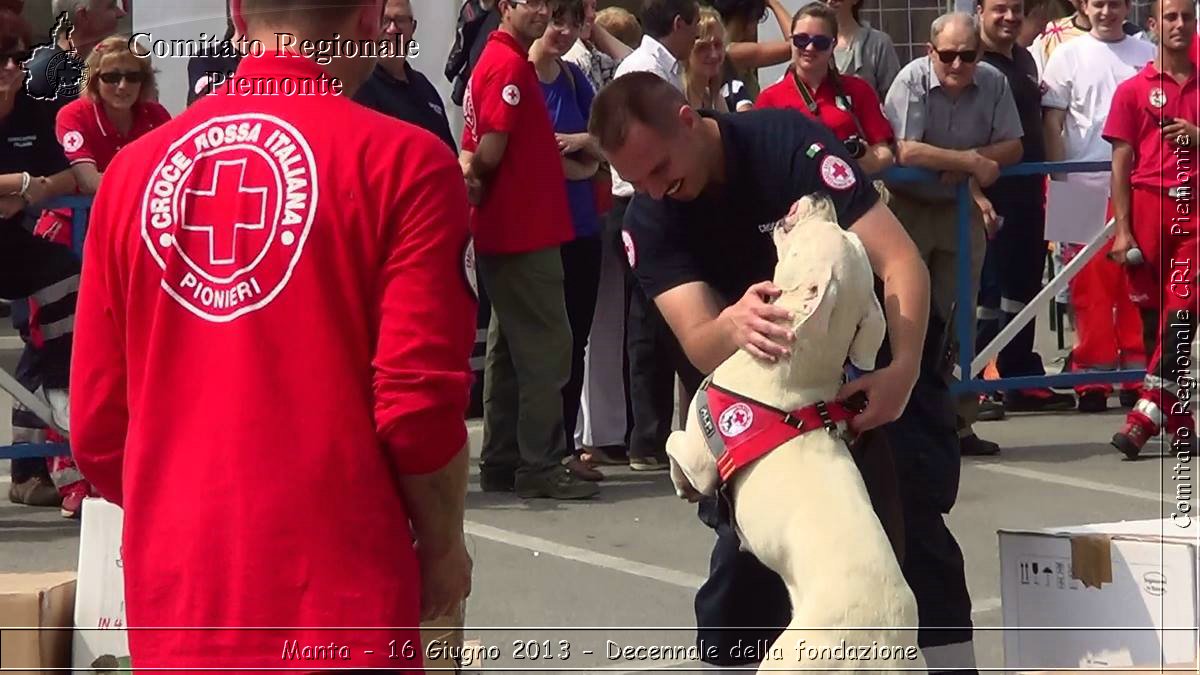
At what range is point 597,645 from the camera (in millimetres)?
5121

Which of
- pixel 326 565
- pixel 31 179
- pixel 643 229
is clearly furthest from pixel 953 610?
pixel 31 179

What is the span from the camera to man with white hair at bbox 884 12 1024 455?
7.87 metres

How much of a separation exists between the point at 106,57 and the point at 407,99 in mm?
1249

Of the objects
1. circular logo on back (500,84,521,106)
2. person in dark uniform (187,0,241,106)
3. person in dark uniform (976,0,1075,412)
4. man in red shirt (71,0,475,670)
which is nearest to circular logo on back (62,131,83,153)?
person in dark uniform (187,0,241,106)

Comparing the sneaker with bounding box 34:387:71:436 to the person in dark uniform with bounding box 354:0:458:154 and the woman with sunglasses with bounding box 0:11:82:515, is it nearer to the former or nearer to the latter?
the woman with sunglasses with bounding box 0:11:82:515

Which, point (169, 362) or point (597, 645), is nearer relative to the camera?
point (169, 362)

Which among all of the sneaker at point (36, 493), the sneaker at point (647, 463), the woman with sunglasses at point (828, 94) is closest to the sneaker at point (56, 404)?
the sneaker at point (36, 493)

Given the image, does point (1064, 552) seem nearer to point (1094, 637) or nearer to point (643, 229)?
point (1094, 637)

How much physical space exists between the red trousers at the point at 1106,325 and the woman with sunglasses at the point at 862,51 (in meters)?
1.38

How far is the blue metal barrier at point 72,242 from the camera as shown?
6.82m

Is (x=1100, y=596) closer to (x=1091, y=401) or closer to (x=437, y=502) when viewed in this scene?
(x=437, y=502)

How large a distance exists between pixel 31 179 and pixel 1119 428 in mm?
4960

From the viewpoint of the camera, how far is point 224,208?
7.87 ft

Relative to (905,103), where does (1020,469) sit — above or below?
below
